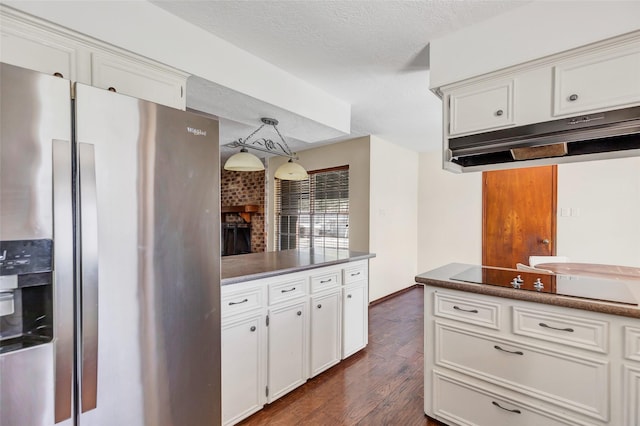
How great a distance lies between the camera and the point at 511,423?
5.46ft

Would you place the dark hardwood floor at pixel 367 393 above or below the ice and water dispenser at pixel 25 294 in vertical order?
below

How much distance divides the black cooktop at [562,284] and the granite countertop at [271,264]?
1.02 meters

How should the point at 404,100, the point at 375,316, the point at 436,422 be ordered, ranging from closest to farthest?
the point at 436,422
the point at 404,100
the point at 375,316

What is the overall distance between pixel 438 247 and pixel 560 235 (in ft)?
5.71

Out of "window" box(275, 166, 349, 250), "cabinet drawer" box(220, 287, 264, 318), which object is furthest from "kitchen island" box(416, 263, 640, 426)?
"window" box(275, 166, 349, 250)

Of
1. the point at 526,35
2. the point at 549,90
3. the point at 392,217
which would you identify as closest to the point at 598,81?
the point at 549,90

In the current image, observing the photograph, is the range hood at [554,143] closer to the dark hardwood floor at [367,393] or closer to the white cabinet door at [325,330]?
the white cabinet door at [325,330]

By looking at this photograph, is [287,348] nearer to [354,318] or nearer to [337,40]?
[354,318]

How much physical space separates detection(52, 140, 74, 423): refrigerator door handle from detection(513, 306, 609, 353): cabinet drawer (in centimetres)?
201

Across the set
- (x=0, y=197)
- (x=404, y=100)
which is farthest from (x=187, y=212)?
(x=404, y=100)

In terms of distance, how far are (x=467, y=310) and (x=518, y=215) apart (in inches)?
134

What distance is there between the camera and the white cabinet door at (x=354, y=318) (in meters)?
2.74

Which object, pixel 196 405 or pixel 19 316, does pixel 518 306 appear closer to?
pixel 196 405

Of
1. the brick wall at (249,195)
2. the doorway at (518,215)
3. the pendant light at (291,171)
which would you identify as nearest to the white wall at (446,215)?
the doorway at (518,215)
